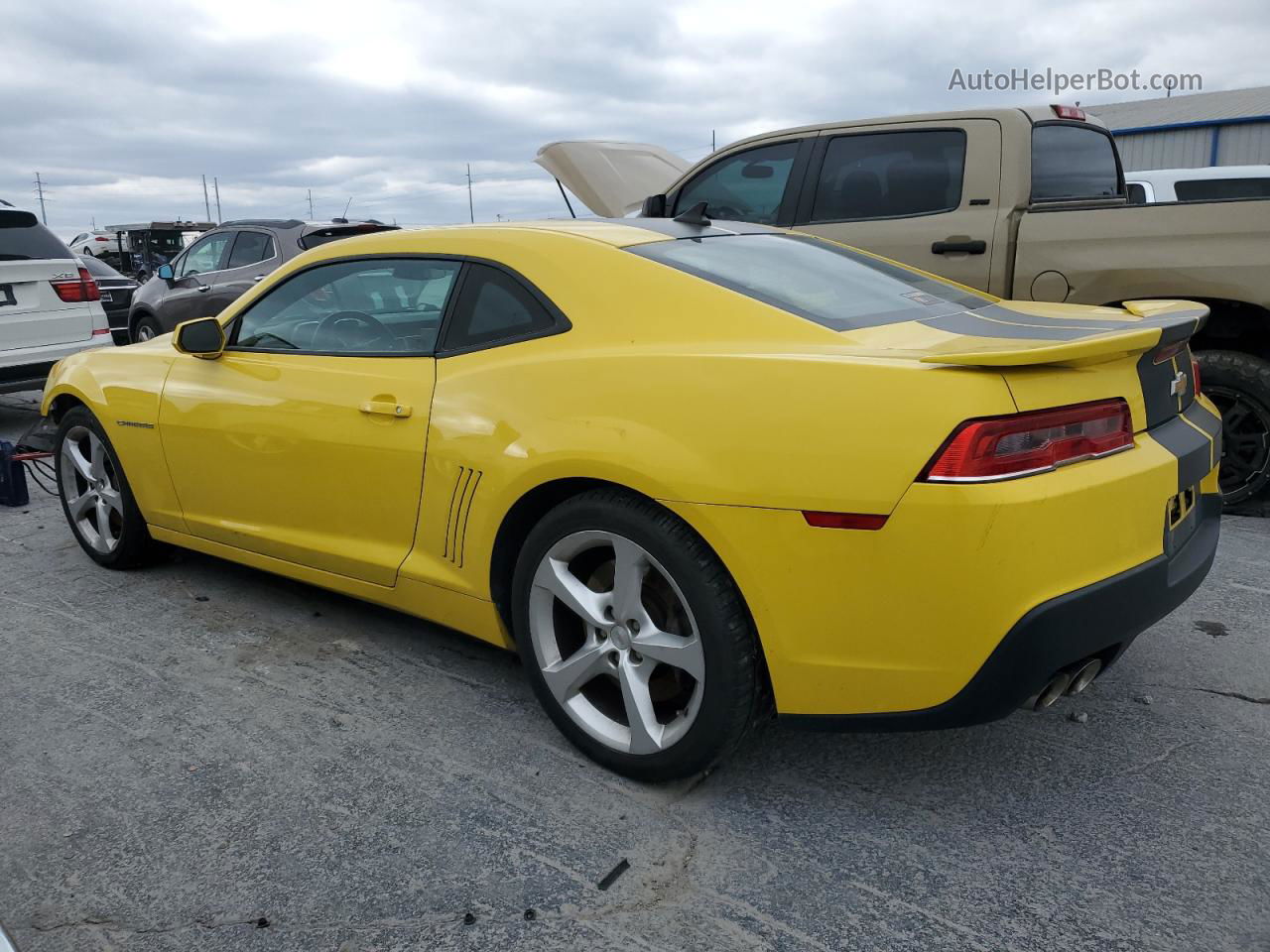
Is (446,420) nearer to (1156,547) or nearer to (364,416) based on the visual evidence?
(364,416)

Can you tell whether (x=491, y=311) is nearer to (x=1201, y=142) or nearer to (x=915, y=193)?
(x=915, y=193)

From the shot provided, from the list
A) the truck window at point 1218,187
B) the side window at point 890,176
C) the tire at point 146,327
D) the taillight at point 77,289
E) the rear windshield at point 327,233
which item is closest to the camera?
the side window at point 890,176

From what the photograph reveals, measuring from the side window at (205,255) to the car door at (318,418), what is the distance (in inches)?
304

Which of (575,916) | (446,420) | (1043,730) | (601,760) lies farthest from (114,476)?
(1043,730)

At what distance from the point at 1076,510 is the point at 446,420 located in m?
1.65

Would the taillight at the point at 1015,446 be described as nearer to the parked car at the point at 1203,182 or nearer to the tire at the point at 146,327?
the parked car at the point at 1203,182

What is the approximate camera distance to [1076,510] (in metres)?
2.10

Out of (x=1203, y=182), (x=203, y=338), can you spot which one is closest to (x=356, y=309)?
(x=203, y=338)

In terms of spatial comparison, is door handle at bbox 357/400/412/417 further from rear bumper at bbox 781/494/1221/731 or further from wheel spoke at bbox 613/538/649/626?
rear bumper at bbox 781/494/1221/731

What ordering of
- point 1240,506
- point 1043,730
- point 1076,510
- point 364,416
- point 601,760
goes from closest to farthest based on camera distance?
point 1076,510, point 601,760, point 1043,730, point 364,416, point 1240,506

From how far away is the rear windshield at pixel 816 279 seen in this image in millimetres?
2648

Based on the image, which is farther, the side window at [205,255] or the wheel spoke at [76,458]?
the side window at [205,255]

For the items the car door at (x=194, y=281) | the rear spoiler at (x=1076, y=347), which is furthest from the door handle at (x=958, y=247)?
the car door at (x=194, y=281)

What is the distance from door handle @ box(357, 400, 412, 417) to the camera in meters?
3.02
